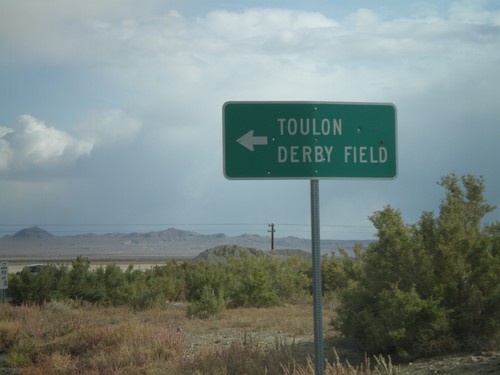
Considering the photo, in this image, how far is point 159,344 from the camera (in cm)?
1302

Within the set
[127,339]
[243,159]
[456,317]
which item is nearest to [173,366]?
[127,339]

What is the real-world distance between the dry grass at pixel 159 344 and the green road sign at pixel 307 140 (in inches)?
99.3

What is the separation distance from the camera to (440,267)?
38.6ft

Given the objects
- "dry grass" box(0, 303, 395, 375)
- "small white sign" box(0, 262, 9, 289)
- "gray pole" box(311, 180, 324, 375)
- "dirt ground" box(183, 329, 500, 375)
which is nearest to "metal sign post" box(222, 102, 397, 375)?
"gray pole" box(311, 180, 324, 375)

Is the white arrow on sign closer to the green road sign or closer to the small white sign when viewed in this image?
the green road sign

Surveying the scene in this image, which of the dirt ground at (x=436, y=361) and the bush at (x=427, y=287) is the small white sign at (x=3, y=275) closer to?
the dirt ground at (x=436, y=361)

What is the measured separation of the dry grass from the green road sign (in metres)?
2.52

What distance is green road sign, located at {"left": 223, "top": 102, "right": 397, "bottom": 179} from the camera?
7.12 meters

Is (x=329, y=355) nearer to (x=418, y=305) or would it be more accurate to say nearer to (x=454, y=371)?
(x=418, y=305)

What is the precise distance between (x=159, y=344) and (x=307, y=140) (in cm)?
696

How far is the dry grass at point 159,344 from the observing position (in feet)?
35.0

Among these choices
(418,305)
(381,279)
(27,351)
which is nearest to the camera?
(418,305)

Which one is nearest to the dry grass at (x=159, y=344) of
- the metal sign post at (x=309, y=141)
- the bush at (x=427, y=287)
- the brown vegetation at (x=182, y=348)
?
the brown vegetation at (x=182, y=348)

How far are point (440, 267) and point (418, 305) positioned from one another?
103cm
